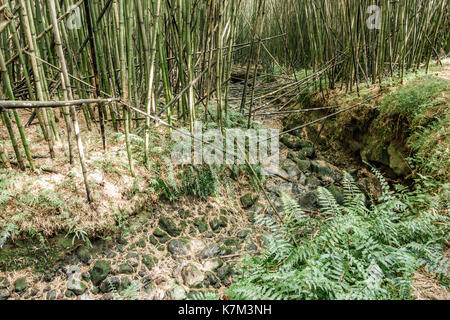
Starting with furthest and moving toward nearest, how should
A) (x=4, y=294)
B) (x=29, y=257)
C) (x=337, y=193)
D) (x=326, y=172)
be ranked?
(x=326, y=172) < (x=337, y=193) < (x=29, y=257) < (x=4, y=294)

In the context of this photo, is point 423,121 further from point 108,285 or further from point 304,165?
point 108,285

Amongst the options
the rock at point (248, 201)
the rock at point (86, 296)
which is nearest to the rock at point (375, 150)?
the rock at point (248, 201)

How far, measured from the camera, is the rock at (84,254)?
1431 millimetres

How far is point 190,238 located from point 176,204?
0.29 metres

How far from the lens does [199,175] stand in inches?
82.1

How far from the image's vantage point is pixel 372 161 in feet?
7.95

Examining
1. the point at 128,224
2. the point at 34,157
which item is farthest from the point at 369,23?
the point at 34,157

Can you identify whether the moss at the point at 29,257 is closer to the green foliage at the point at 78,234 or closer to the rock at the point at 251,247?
the green foliage at the point at 78,234

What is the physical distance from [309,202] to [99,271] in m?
1.80

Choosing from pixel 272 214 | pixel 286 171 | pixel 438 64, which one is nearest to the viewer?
pixel 272 214

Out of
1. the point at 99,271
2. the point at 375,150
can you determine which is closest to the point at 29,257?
the point at 99,271

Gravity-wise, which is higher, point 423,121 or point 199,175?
point 423,121

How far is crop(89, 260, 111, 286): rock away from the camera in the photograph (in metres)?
1.38
